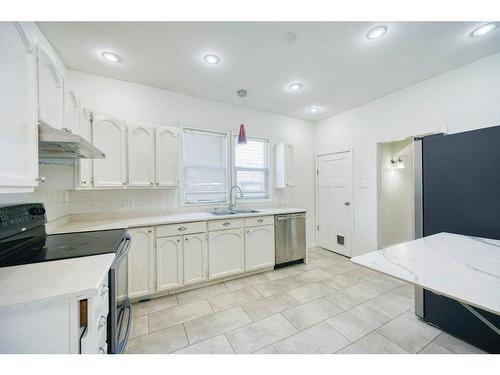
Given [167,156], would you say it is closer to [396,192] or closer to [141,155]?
[141,155]

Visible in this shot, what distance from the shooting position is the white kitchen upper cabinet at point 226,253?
2.53 metres

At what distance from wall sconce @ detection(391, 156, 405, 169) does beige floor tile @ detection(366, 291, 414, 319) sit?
8.20ft

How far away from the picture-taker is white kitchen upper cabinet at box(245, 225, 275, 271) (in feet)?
9.14

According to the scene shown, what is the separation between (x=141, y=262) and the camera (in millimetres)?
2127

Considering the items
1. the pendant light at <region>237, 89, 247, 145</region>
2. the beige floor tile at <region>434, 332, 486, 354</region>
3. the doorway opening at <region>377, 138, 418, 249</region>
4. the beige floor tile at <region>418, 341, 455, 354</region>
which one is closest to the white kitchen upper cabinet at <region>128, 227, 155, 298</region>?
the pendant light at <region>237, 89, 247, 145</region>

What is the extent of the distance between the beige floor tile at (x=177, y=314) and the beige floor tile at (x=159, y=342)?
0.10 meters

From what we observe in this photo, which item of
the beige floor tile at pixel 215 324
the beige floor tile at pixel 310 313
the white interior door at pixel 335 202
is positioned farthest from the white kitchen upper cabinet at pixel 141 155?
the white interior door at pixel 335 202

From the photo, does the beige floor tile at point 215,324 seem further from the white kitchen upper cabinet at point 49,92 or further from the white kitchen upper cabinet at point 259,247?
the white kitchen upper cabinet at point 49,92

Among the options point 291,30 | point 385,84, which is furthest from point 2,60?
point 385,84

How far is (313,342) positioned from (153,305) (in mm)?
1667

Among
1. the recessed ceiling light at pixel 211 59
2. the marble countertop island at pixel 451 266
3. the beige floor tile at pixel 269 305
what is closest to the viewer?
the marble countertop island at pixel 451 266

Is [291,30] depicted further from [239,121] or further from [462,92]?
[462,92]

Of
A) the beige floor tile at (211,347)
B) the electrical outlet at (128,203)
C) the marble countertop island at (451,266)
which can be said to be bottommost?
the beige floor tile at (211,347)

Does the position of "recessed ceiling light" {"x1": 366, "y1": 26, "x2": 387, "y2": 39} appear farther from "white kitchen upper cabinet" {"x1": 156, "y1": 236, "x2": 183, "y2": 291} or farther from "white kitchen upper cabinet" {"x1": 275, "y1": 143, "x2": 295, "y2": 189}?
"white kitchen upper cabinet" {"x1": 156, "y1": 236, "x2": 183, "y2": 291}
